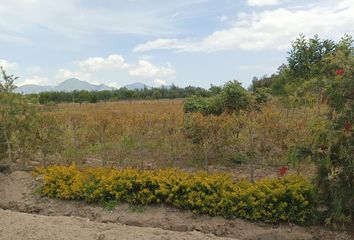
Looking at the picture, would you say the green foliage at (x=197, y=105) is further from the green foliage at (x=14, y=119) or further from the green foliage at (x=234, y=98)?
the green foliage at (x=14, y=119)

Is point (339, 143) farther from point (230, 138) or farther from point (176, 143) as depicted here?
point (176, 143)

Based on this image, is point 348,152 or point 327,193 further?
point 327,193

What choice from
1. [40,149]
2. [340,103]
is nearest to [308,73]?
[340,103]

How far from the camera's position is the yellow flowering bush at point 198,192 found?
4.90 meters

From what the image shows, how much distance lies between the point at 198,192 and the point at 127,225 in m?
1.07

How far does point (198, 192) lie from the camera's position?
17.3 ft

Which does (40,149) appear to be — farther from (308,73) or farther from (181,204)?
(308,73)

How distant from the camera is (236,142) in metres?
7.24

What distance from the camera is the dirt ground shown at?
15.3 ft

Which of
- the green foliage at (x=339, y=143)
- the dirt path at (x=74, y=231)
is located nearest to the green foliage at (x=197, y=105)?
the dirt path at (x=74, y=231)

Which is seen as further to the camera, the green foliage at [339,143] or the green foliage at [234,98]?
the green foliage at [234,98]

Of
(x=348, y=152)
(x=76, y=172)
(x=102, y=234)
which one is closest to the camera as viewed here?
(x=348, y=152)

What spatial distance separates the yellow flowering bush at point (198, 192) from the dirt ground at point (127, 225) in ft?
0.40

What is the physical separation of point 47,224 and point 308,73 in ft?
27.5
